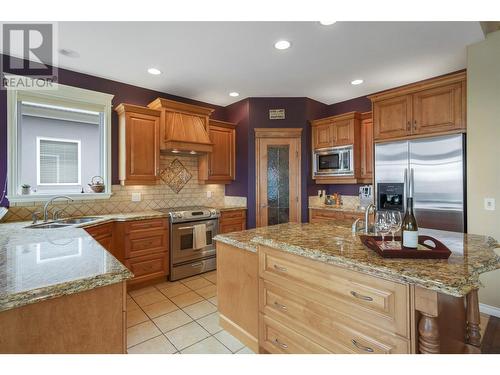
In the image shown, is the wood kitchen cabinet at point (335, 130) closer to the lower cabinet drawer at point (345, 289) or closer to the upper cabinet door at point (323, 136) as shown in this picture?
the upper cabinet door at point (323, 136)

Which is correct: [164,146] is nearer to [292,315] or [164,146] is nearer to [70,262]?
[70,262]

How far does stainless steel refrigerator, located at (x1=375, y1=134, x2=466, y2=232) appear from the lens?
2.74 meters

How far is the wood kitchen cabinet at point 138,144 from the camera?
3373mm

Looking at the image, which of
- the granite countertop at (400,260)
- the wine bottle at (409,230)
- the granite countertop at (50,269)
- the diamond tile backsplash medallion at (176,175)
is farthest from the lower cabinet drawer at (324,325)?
the diamond tile backsplash medallion at (176,175)

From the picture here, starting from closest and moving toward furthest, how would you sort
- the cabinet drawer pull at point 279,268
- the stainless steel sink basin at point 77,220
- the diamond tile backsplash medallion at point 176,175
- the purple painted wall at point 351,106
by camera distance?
the cabinet drawer pull at point 279,268, the stainless steel sink basin at point 77,220, the diamond tile backsplash medallion at point 176,175, the purple painted wall at point 351,106

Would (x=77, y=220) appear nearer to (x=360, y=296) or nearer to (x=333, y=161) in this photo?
(x=360, y=296)

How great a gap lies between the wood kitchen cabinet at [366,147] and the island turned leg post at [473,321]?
8.71ft

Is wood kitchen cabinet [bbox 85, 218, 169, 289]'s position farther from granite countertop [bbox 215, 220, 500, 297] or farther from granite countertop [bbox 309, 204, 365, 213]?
granite countertop [bbox 309, 204, 365, 213]

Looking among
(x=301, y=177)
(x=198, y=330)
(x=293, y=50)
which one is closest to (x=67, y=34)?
(x=293, y=50)

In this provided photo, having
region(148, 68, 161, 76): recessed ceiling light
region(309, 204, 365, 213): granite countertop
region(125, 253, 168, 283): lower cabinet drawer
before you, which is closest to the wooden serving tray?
region(309, 204, 365, 213): granite countertop

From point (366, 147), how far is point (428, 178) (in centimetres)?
115

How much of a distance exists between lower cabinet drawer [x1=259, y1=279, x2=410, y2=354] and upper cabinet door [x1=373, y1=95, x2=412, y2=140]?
8.98 ft

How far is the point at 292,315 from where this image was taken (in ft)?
5.03
